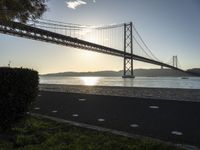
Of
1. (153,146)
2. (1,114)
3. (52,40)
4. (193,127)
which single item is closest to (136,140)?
(153,146)

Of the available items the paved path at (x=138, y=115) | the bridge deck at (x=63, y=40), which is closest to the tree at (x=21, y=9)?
the paved path at (x=138, y=115)

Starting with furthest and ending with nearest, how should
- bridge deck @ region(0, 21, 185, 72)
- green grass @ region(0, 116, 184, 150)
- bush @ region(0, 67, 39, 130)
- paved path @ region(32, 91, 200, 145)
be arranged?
bridge deck @ region(0, 21, 185, 72)
paved path @ region(32, 91, 200, 145)
bush @ region(0, 67, 39, 130)
green grass @ region(0, 116, 184, 150)

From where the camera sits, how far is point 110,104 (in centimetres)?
948

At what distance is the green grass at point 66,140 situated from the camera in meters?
4.70

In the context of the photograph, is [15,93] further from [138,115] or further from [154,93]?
[154,93]

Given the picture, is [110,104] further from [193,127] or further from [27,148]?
[27,148]

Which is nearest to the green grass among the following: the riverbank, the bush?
the bush

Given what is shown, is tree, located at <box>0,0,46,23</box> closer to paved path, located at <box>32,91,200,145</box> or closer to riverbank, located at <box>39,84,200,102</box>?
paved path, located at <box>32,91,200,145</box>

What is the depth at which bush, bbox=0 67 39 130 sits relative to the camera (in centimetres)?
559

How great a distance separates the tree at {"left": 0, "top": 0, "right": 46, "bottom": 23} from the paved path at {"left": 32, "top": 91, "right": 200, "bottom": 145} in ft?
10.0

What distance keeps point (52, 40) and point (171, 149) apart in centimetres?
4023

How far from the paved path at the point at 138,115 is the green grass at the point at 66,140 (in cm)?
77

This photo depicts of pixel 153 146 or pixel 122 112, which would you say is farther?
pixel 122 112

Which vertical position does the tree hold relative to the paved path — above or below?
above
